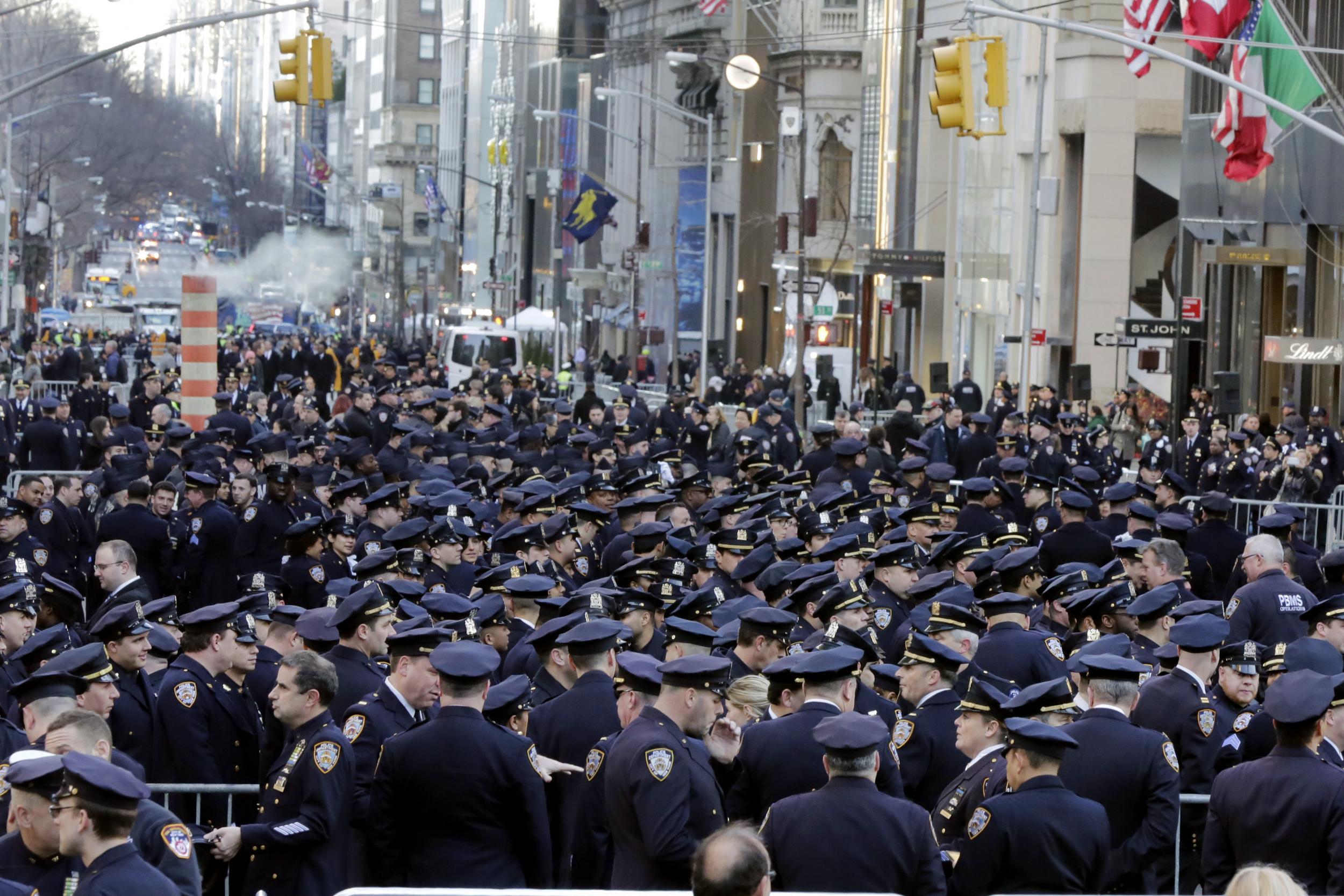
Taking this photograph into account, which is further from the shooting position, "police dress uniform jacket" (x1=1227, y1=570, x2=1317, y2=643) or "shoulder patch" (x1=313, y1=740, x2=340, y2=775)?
"police dress uniform jacket" (x1=1227, y1=570, x2=1317, y2=643)

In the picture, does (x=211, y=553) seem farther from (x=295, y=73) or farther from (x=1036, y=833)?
(x=295, y=73)

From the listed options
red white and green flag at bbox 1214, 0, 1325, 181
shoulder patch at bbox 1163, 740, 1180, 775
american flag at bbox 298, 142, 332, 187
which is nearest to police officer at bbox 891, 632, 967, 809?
shoulder patch at bbox 1163, 740, 1180, 775

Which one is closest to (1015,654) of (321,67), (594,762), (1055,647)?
(1055,647)

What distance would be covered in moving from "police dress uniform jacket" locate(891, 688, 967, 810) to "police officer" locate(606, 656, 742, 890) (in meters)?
1.34

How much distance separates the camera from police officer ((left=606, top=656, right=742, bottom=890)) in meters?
7.41

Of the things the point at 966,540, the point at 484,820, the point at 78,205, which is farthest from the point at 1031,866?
the point at 78,205

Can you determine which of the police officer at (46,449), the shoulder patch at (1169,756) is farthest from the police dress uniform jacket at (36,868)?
the police officer at (46,449)

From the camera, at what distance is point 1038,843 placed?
7.16 meters

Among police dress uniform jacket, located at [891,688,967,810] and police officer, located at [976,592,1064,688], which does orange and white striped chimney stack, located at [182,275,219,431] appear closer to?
police officer, located at [976,592,1064,688]

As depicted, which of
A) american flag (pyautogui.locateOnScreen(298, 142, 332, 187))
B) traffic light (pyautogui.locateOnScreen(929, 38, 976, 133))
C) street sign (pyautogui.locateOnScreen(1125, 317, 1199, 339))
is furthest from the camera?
american flag (pyautogui.locateOnScreen(298, 142, 332, 187))

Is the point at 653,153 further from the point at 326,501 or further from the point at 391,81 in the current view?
the point at 391,81

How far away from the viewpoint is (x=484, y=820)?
25.8 feet

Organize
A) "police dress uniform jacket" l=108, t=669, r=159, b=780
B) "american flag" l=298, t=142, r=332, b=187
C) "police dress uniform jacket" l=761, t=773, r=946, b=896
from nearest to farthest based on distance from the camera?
"police dress uniform jacket" l=761, t=773, r=946, b=896
"police dress uniform jacket" l=108, t=669, r=159, b=780
"american flag" l=298, t=142, r=332, b=187

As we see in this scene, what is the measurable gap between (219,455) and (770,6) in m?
44.6
